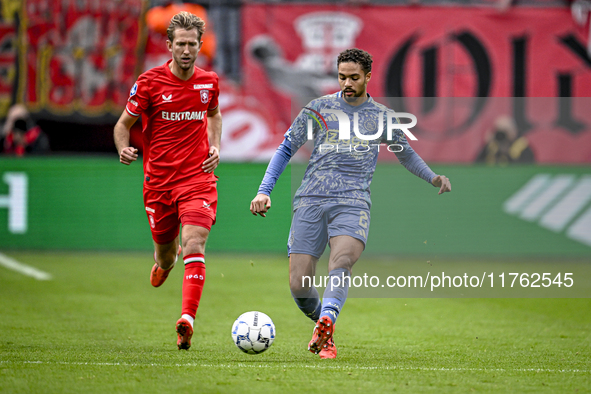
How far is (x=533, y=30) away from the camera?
1711cm

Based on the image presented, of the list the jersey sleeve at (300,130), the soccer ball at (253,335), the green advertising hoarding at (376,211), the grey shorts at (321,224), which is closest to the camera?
the soccer ball at (253,335)

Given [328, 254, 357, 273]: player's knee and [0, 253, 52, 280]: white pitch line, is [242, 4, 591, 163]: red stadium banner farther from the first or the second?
[328, 254, 357, 273]: player's knee

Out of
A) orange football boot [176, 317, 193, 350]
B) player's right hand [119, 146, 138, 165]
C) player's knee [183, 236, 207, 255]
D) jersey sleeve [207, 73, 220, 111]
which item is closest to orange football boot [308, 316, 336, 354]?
orange football boot [176, 317, 193, 350]

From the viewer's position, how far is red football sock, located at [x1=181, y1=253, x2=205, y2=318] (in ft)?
19.5

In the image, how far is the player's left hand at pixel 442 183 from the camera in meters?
5.84

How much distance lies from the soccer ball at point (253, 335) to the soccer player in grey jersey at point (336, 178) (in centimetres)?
35

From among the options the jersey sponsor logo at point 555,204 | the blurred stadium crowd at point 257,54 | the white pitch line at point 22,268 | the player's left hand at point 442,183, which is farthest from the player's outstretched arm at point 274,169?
the blurred stadium crowd at point 257,54

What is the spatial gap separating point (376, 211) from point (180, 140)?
846 cm

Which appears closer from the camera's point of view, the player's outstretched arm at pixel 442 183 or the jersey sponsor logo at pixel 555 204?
the player's outstretched arm at pixel 442 183

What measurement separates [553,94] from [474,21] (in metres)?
2.21

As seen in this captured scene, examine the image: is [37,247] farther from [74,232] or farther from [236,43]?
[236,43]

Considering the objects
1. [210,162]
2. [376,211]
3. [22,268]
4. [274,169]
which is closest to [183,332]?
[274,169]

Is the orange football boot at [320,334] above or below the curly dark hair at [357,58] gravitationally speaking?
below

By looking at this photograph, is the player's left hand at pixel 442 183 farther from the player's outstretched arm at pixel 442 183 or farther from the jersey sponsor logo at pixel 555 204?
the jersey sponsor logo at pixel 555 204
